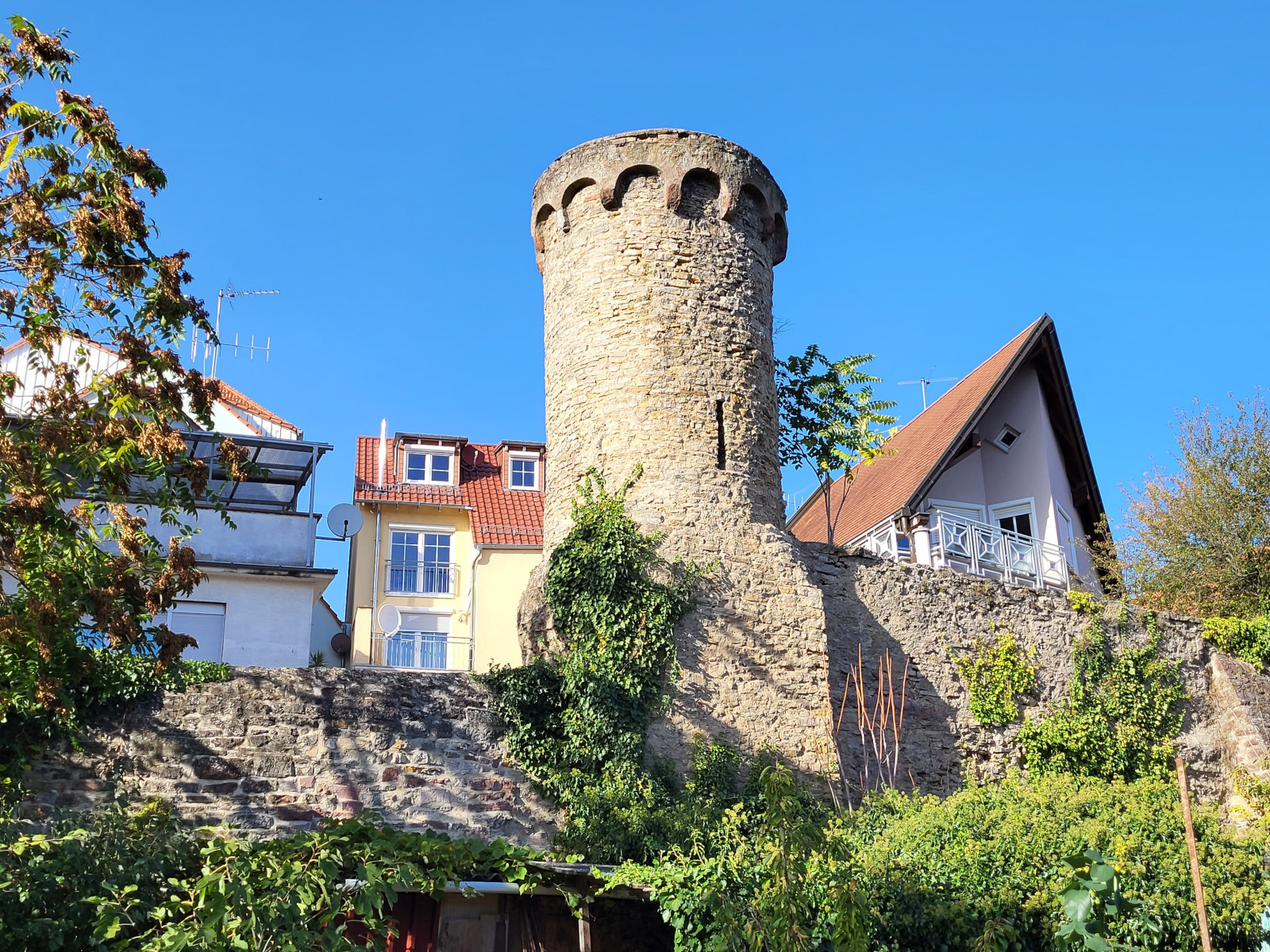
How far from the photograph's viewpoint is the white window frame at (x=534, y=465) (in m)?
25.4

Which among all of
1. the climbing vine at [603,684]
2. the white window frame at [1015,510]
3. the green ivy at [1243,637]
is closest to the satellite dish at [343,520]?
the climbing vine at [603,684]

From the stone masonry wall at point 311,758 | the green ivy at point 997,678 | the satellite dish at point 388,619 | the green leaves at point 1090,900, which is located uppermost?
the satellite dish at point 388,619

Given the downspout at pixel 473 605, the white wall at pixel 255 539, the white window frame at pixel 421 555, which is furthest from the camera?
the white window frame at pixel 421 555

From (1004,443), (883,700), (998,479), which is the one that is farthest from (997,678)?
(1004,443)

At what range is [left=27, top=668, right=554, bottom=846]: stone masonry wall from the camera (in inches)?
401

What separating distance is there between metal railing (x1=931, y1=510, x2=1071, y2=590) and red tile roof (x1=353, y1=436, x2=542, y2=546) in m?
8.83

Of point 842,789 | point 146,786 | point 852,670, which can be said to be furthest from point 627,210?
point 146,786

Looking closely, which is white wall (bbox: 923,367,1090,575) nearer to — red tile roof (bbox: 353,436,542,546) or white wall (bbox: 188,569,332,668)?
red tile roof (bbox: 353,436,542,546)

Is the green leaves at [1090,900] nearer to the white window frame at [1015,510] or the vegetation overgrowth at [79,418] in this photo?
the vegetation overgrowth at [79,418]

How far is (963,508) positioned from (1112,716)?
16.3 ft

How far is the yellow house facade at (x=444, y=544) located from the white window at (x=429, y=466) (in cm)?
2

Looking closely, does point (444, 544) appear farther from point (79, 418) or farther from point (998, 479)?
point (79, 418)

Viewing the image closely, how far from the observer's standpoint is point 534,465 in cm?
2575

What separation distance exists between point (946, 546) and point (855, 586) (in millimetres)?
3034
